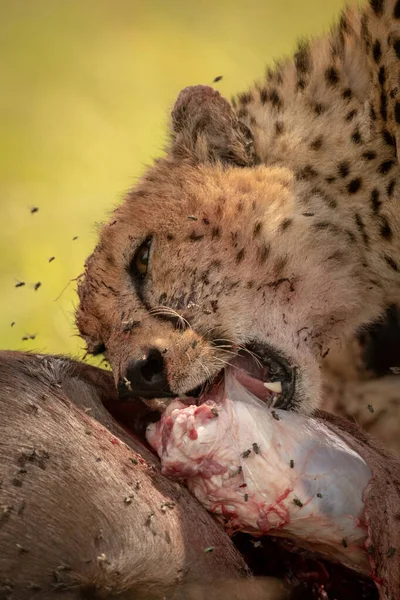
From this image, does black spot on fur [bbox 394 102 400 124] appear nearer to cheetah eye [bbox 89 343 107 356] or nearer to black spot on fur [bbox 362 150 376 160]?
black spot on fur [bbox 362 150 376 160]

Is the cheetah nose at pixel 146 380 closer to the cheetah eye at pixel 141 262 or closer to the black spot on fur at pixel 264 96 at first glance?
the cheetah eye at pixel 141 262

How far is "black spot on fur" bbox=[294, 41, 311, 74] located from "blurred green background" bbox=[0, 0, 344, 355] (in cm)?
107

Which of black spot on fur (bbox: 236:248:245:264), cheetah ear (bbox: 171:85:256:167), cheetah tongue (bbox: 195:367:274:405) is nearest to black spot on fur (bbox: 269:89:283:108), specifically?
cheetah ear (bbox: 171:85:256:167)

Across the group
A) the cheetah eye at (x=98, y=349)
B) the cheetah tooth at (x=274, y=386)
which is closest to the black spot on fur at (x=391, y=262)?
the cheetah tooth at (x=274, y=386)

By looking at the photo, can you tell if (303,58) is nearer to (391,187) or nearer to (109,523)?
(391,187)

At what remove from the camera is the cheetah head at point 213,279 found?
172 cm

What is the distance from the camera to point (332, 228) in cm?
193

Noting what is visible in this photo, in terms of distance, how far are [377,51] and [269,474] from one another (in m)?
1.02

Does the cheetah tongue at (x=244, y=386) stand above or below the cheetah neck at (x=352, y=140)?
below

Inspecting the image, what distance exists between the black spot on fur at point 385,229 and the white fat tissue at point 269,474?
0.55m

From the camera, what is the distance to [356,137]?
1938 millimetres

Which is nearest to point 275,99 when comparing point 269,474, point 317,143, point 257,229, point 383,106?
point 317,143

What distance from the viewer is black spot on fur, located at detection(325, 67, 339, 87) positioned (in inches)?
78.6

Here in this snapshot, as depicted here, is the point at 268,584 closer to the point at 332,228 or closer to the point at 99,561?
the point at 99,561
